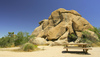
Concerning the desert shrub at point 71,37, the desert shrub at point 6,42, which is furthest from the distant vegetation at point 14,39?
the desert shrub at point 71,37

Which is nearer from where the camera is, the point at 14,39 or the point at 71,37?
the point at 14,39

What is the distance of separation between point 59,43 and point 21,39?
9033 millimetres

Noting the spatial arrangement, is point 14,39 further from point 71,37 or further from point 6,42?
point 71,37

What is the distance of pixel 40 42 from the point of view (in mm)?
22547

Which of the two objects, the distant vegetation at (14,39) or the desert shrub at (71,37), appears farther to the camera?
the desert shrub at (71,37)

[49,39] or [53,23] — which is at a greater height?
[53,23]

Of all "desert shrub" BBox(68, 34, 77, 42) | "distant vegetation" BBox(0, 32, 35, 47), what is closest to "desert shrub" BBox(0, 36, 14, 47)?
"distant vegetation" BBox(0, 32, 35, 47)

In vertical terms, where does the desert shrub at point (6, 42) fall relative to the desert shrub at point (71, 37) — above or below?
below

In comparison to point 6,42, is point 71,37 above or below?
above

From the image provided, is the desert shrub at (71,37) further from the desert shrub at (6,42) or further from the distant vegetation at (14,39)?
the desert shrub at (6,42)

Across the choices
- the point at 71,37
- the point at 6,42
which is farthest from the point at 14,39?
the point at 71,37

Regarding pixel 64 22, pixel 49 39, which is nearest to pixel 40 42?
pixel 49 39

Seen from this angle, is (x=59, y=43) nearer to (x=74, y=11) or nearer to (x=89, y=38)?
(x=89, y=38)

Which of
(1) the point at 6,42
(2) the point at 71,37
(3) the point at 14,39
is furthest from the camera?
(2) the point at 71,37
